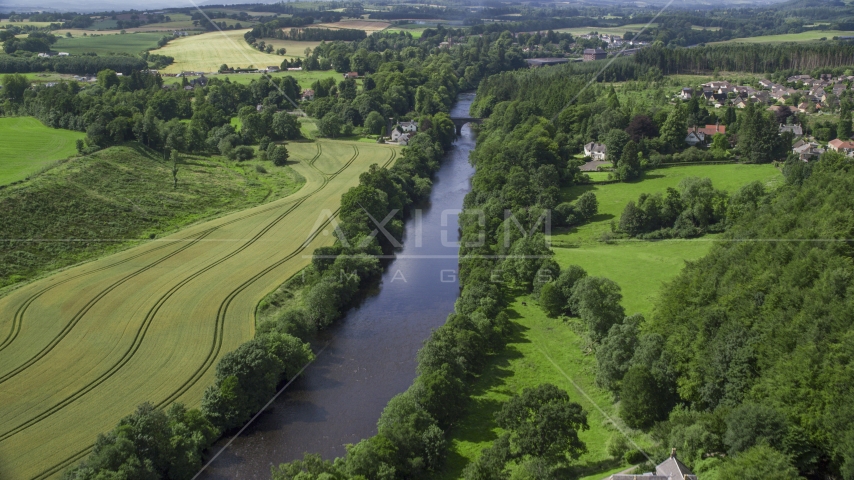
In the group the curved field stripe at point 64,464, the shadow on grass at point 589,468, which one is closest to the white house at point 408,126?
the curved field stripe at point 64,464

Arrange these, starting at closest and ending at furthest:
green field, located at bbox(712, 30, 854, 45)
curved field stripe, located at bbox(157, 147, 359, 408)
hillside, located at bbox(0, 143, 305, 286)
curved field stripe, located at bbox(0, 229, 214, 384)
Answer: curved field stripe, located at bbox(157, 147, 359, 408) < curved field stripe, located at bbox(0, 229, 214, 384) < hillside, located at bbox(0, 143, 305, 286) < green field, located at bbox(712, 30, 854, 45)

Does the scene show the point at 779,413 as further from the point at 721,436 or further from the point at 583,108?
the point at 583,108

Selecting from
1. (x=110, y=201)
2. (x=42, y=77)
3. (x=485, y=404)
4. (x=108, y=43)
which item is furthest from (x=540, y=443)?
(x=108, y=43)

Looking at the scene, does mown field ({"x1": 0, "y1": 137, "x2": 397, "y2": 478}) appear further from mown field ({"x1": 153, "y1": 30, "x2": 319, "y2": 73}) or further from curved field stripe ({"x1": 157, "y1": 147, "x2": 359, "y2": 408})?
mown field ({"x1": 153, "y1": 30, "x2": 319, "y2": 73})

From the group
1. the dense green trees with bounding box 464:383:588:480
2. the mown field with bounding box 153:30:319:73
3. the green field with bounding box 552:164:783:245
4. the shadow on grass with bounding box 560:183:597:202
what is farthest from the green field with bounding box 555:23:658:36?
the dense green trees with bounding box 464:383:588:480

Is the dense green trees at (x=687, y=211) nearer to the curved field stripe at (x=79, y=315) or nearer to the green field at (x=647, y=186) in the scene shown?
the green field at (x=647, y=186)

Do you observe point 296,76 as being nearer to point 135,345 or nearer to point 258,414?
point 135,345

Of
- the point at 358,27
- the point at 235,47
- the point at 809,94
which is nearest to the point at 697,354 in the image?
the point at 809,94
